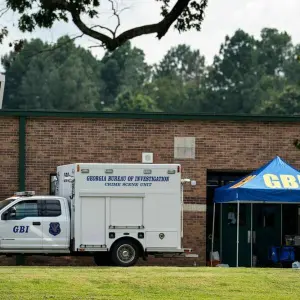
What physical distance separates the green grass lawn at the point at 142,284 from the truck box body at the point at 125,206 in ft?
8.04

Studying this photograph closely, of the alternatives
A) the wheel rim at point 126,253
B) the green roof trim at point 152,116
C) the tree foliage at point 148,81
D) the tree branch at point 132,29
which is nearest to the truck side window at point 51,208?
the wheel rim at point 126,253

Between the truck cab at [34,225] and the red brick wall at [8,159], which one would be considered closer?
the truck cab at [34,225]

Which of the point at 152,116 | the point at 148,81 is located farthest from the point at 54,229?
the point at 148,81

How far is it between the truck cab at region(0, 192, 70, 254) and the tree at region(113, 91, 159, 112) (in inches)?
4036

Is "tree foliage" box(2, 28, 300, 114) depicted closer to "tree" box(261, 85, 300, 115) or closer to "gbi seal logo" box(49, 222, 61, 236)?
"tree" box(261, 85, 300, 115)

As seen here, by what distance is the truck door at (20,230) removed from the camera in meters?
27.9

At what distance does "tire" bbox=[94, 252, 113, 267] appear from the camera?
29.1m

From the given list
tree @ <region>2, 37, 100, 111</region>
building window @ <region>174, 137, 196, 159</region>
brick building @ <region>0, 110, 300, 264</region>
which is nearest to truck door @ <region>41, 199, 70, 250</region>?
brick building @ <region>0, 110, 300, 264</region>

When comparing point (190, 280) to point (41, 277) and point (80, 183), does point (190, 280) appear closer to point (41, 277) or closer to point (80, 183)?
point (41, 277)

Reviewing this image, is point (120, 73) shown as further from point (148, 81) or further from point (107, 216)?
point (107, 216)

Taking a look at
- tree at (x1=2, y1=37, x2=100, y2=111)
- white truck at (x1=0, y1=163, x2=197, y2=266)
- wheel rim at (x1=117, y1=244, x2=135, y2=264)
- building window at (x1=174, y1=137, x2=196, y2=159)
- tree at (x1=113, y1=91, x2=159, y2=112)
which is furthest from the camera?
tree at (x1=2, y1=37, x2=100, y2=111)

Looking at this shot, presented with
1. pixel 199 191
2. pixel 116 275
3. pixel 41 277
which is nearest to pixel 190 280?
pixel 116 275

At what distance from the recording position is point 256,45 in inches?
5871

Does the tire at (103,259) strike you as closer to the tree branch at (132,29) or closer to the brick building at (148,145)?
the brick building at (148,145)
